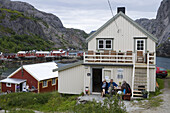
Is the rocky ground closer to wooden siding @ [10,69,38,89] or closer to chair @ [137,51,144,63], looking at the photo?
chair @ [137,51,144,63]

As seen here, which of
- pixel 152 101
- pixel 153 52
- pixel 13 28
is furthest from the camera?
pixel 13 28

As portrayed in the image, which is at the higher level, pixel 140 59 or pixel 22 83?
pixel 140 59

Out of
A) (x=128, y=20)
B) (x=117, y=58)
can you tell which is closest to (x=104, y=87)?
(x=117, y=58)

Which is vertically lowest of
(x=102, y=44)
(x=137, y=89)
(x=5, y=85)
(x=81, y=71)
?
(x=5, y=85)

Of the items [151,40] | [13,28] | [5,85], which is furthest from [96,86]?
[13,28]

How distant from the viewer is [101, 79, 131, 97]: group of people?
1603 centimetres

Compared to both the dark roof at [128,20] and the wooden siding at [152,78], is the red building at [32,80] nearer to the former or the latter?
the dark roof at [128,20]

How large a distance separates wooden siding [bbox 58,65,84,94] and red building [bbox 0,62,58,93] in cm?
887

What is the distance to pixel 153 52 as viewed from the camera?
61.1 feet

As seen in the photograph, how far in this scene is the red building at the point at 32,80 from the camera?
94.8 ft

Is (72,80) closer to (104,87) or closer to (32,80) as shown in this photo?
(104,87)

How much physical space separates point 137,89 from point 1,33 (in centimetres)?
14715

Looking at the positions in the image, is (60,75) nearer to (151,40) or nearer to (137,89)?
(137,89)

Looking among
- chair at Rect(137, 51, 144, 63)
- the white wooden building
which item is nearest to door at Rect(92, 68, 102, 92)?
the white wooden building
